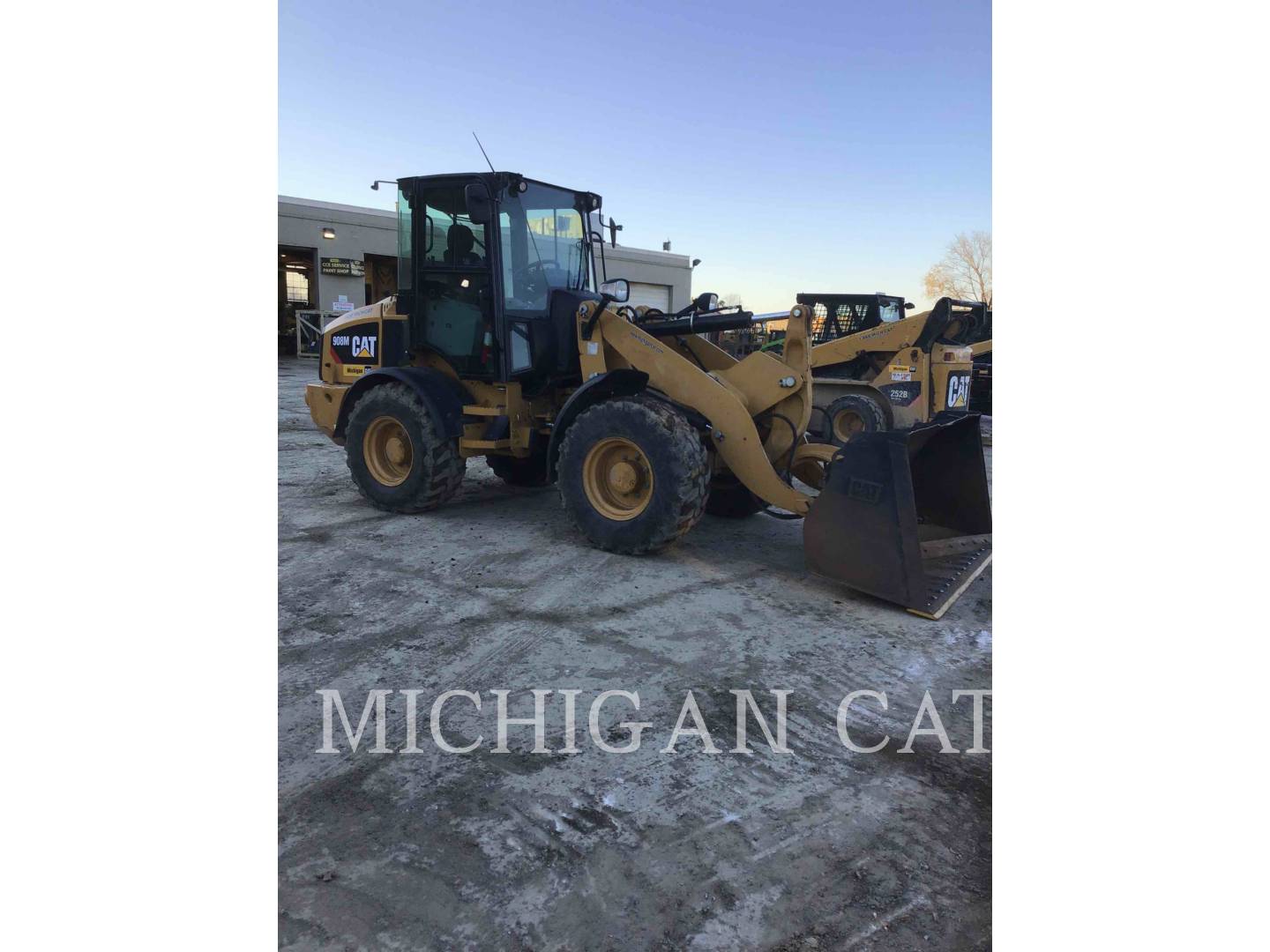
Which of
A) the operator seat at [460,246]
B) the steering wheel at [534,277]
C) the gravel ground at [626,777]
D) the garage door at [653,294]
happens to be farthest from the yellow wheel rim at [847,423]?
the garage door at [653,294]

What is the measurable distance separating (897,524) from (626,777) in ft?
7.52

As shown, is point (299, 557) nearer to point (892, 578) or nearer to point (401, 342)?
point (401, 342)

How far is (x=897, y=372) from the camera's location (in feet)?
32.5

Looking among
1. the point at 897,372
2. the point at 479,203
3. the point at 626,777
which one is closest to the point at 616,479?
the point at 479,203

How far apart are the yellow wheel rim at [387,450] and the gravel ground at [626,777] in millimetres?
1649

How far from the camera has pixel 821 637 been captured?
13.0 ft

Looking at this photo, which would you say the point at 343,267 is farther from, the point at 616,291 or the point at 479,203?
the point at 616,291

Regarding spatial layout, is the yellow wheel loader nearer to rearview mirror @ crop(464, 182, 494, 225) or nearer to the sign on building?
rearview mirror @ crop(464, 182, 494, 225)

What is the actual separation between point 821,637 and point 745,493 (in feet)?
7.86

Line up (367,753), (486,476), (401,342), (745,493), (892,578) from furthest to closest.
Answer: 1. (486,476)
2. (401,342)
3. (745,493)
4. (892,578)
5. (367,753)

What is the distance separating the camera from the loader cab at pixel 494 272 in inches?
234

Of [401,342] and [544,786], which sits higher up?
[401,342]

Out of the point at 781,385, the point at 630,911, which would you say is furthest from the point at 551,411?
the point at 630,911

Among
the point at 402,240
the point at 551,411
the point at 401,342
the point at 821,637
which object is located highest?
the point at 402,240
